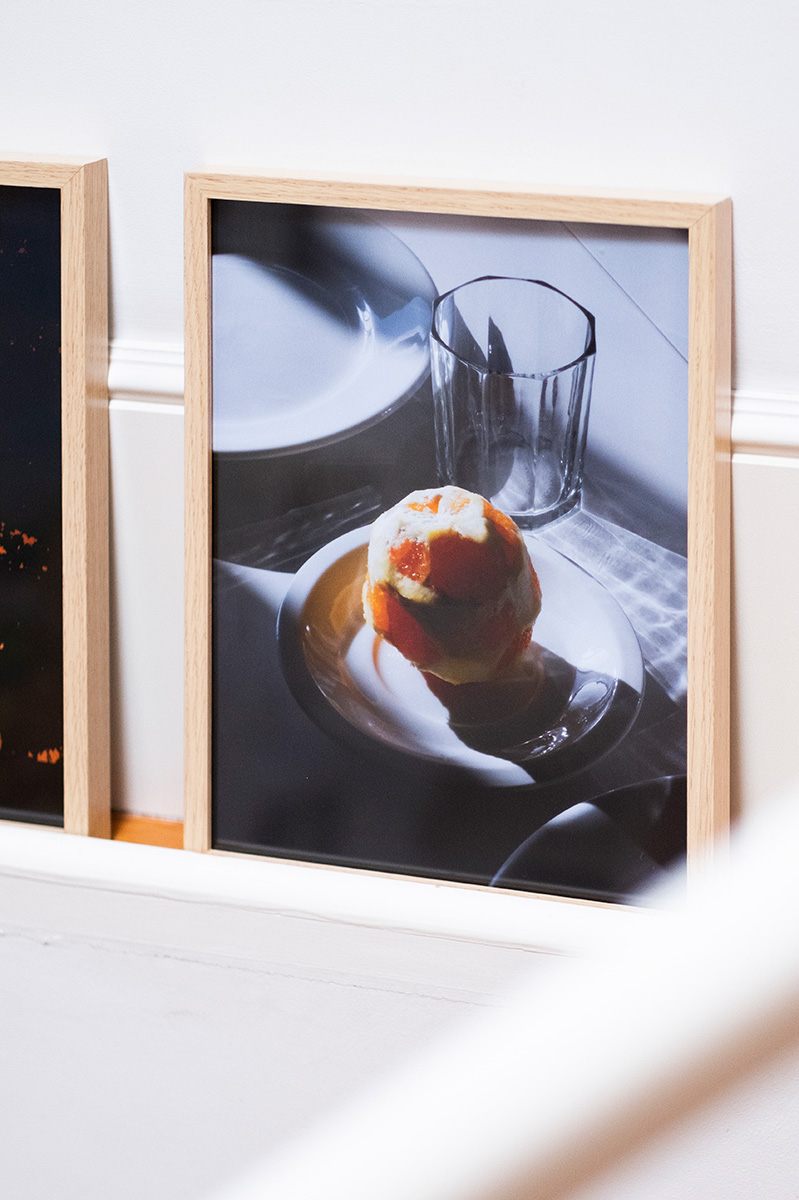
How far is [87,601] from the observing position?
1.02m

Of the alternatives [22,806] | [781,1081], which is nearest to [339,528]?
[22,806]

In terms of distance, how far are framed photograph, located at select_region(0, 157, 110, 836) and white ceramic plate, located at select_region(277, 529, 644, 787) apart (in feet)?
0.61

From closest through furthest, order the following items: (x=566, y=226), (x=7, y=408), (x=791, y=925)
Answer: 1. (x=791, y=925)
2. (x=566, y=226)
3. (x=7, y=408)

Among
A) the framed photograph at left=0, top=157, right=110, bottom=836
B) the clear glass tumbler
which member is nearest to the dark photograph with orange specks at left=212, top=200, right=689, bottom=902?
the clear glass tumbler

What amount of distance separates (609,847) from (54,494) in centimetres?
56

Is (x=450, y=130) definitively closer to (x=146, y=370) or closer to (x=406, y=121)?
(x=406, y=121)

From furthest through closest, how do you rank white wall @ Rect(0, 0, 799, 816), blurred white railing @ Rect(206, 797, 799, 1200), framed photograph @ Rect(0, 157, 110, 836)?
1. framed photograph @ Rect(0, 157, 110, 836)
2. white wall @ Rect(0, 0, 799, 816)
3. blurred white railing @ Rect(206, 797, 799, 1200)

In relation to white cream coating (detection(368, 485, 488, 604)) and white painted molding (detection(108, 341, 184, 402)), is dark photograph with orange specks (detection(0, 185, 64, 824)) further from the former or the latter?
white cream coating (detection(368, 485, 488, 604))

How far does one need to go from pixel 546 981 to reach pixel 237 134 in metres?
0.74

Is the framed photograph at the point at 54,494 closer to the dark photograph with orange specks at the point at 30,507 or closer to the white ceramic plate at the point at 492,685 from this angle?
the dark photograph with orange specks at the point at 30,507

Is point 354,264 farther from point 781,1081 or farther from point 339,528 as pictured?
point 781,1081

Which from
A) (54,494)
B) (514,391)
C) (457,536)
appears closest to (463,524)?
(457,536)

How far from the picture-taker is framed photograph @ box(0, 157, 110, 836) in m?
0.97

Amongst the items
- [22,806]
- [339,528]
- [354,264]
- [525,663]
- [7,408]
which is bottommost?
[22,806]
